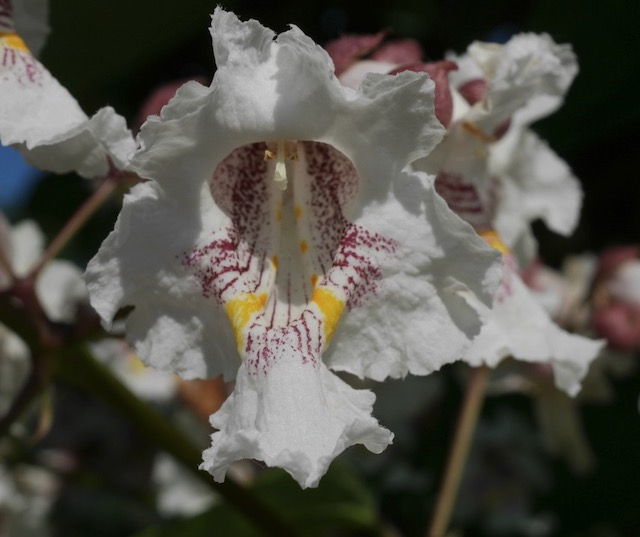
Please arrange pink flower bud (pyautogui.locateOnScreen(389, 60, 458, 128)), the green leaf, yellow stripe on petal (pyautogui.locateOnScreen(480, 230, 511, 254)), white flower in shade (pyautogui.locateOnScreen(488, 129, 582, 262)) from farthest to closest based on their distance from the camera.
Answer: the green leaf, white flower in shade (pyautogui.locateOnScreen(488, 129, 582, 262)), yellow stripe on petal (pyautogui.locateOnScreen(480, 230, 511, 254)), pink flower bud (pyautogui.locateOnScreen(389, 60, 458, 128))

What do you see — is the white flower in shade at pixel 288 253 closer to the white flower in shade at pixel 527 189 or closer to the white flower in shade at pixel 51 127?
the white flower in shade at pixel 51 127

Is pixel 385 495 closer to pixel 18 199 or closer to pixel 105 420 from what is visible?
pixel 105 420

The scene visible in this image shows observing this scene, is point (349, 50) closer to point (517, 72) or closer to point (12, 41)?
point (517, 72)

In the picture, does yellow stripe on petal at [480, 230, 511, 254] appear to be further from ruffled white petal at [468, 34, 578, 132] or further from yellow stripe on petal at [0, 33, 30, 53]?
yellow stripe on petal at [0, 33, 30, 53]

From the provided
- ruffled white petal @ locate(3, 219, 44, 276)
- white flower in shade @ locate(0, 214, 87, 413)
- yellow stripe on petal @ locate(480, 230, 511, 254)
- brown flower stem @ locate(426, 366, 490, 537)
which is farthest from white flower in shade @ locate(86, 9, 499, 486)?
ruffled white petal @ locate(3, 219, 44, 276)

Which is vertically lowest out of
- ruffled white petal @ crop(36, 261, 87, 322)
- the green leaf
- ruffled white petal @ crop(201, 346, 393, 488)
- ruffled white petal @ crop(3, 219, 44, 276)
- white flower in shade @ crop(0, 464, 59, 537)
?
white flower in shade @ crop(0, 464, 59, 537)

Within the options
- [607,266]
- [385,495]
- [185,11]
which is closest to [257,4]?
[185,11]

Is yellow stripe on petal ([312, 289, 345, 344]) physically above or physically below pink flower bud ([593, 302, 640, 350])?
above

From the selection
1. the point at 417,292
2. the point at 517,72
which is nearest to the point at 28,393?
the point at 417,292
